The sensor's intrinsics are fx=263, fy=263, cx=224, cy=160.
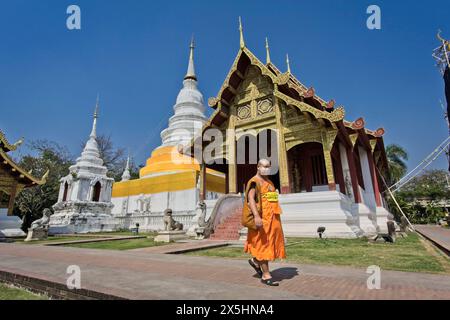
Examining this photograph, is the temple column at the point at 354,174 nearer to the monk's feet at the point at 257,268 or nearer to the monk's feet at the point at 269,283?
the monk's feet at the point at 257,268

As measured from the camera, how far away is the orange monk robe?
316 cm

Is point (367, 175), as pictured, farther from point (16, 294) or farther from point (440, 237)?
point (16, 294)

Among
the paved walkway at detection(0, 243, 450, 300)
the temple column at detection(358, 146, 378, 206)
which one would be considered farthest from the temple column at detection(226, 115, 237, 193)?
the paved walkway at detection(0, 243, 450, 300)

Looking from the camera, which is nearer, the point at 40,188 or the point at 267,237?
the point at 267,237

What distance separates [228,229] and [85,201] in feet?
48.5

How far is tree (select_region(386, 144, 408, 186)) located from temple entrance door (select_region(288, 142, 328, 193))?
23362mm

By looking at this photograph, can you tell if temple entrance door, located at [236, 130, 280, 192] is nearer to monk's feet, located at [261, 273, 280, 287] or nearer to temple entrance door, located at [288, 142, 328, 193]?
temple entrance door, located at [288, 142, 328, 193]

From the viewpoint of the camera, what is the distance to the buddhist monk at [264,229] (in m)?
3.13

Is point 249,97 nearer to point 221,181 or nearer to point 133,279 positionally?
point 221,181

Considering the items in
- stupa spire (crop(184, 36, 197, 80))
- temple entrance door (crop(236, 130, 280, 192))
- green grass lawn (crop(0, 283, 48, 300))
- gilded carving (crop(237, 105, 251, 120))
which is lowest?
green grass lawn (crop(0, 283, 48, 300))

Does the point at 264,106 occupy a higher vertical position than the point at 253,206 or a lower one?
higher

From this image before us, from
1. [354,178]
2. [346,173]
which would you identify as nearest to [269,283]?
[346,173]

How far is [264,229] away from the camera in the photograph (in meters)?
3.23
